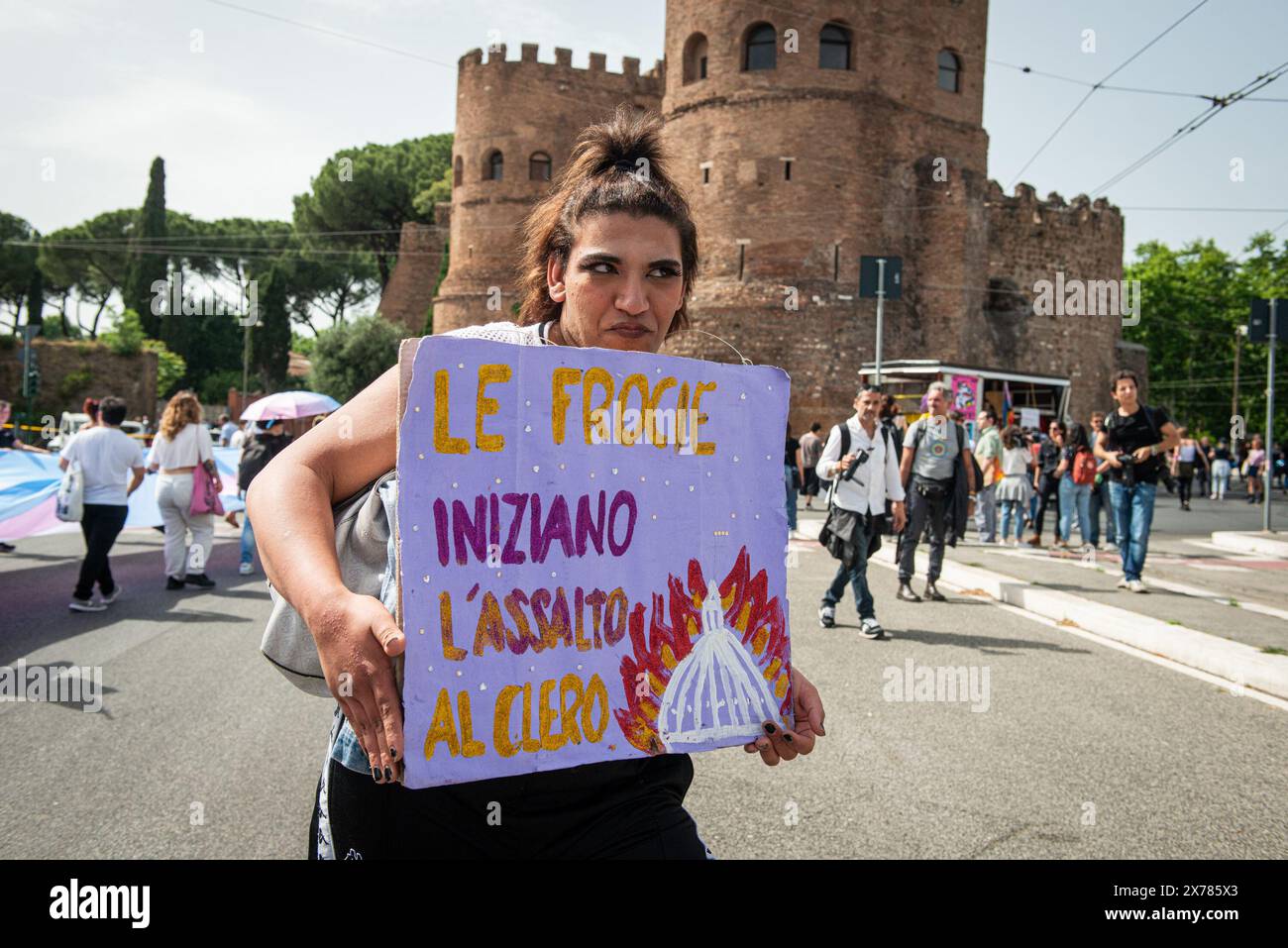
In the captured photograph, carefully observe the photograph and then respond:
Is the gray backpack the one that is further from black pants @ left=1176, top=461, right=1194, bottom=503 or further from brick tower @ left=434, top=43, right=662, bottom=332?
brick tower @ left=434, top=43, right=662, bottom=332

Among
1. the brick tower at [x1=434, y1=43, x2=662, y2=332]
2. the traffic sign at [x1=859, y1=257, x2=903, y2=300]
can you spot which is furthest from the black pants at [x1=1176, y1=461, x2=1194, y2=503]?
the brick tower at [x1=434, y1=43, x2=662, y2=332]

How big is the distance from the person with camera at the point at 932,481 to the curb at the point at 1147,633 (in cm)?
88

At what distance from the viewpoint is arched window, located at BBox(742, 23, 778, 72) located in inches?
1332

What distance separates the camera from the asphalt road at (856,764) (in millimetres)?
3771

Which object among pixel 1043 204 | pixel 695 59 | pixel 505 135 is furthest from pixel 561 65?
pixel 1043 204

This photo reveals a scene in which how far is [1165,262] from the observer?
57812 millimetres

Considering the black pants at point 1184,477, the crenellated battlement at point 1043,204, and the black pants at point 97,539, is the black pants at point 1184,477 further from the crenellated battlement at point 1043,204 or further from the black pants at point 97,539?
the black pants at point 97,539

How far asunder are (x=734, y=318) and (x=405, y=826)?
32.9 metres

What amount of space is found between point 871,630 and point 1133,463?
3.97m

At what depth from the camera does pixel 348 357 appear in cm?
5297

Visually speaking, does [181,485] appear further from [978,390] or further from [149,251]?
[149,251]

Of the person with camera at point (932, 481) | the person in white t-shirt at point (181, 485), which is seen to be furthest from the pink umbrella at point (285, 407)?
the person with camera at point (932, 481)

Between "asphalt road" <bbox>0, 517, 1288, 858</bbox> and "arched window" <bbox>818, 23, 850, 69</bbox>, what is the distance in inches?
1212
